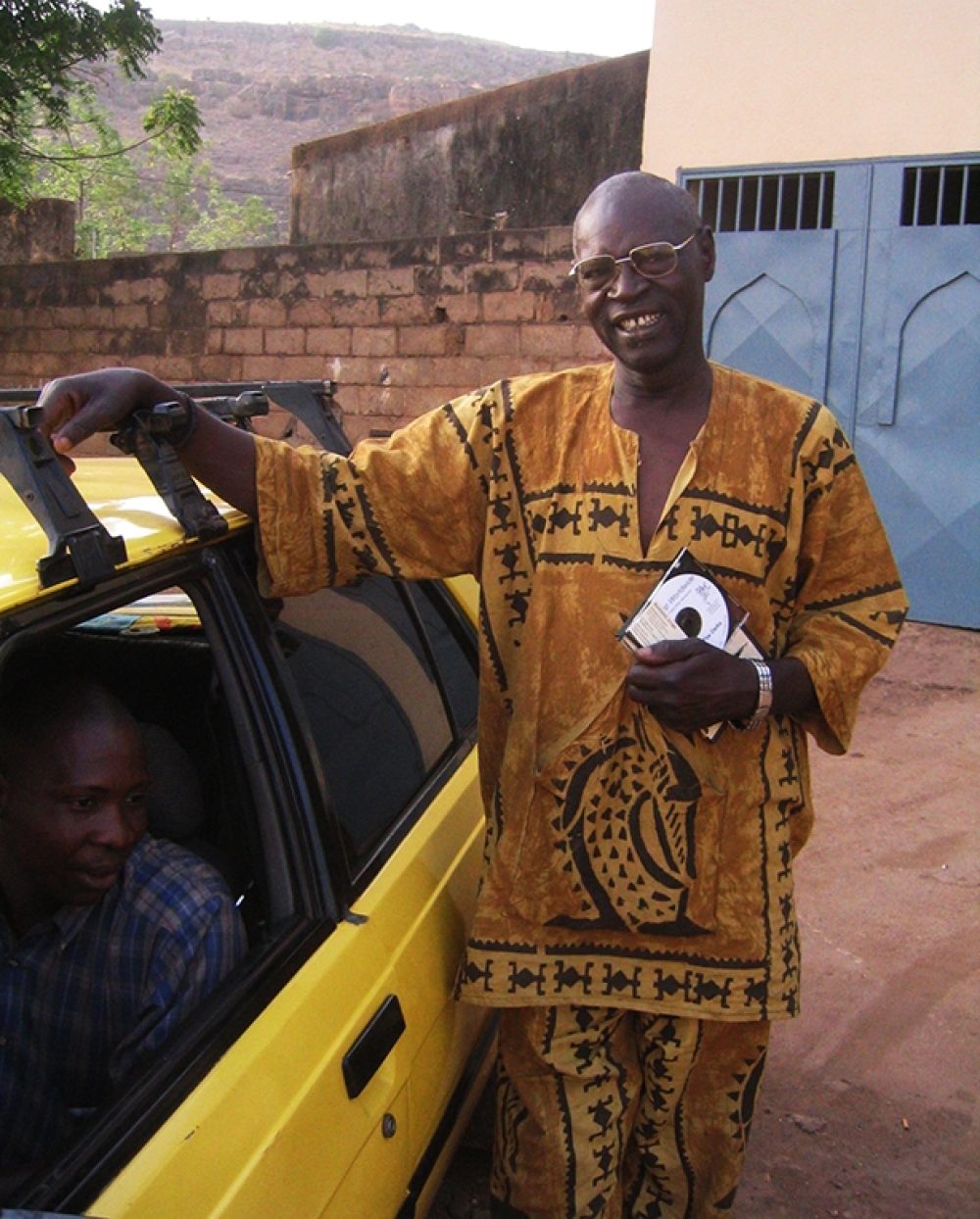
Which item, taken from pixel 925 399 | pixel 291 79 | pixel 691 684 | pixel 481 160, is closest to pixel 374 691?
pixel 691 684

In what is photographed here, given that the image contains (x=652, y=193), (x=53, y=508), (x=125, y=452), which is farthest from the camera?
(x=652, y=193)

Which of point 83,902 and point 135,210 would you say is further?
point 135,210

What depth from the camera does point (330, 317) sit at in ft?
26.9

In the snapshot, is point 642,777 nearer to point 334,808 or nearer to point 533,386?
point 334,808

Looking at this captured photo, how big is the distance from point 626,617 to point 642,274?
529 mm

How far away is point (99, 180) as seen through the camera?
24.2m

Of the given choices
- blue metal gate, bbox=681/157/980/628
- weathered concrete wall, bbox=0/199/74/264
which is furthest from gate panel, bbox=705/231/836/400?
weathered concrete wall, bbox=0/199/74/264

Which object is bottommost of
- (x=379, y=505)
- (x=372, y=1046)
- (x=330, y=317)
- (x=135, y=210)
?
(x=372, y=1046)

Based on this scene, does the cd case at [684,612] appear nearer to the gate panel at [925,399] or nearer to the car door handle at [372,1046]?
the car door handle at [372,1046]

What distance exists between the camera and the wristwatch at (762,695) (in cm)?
193

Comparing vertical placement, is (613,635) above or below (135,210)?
below

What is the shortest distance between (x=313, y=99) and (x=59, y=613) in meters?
43.1

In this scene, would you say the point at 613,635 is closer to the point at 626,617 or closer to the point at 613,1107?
the point at 626,617

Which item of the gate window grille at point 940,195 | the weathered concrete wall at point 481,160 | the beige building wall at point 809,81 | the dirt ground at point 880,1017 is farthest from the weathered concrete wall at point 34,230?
the dirt ground at point 880,1017
